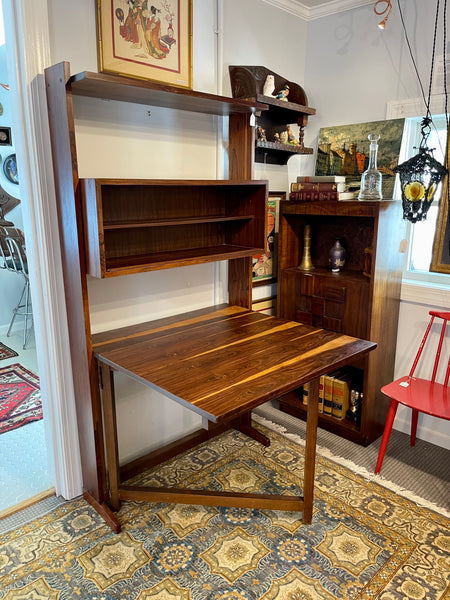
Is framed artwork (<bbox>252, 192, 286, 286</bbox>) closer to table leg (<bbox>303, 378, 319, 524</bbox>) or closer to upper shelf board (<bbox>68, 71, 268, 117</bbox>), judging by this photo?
upper shelf board (<bbox>68, 71, 268, 117</bbox>)

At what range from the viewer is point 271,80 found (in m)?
2.53

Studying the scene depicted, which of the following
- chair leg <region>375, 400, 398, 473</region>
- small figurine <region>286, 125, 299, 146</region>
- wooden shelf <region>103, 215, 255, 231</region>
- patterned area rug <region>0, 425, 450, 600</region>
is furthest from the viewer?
small figurine <region>286, 125, 299, 146</region>

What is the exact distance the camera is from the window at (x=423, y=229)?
95.5 inches

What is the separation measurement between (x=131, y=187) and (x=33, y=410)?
68.0 inches

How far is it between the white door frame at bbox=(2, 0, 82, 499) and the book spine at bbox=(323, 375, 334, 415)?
1.44m

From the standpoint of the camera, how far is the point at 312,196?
8.53 feet

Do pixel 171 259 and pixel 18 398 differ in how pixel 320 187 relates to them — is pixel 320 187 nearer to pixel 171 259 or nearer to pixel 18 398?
pixel 171 259

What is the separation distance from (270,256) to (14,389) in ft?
6.67

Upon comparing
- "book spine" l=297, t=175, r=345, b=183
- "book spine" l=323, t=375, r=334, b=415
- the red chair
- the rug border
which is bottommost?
the rug border

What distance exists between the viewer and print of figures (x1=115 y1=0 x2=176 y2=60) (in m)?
1.93

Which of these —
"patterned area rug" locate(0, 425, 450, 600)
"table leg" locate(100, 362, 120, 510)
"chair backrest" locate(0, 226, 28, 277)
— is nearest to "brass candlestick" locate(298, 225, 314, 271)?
"patterned area rug" locate(0, 425, 450, 600)

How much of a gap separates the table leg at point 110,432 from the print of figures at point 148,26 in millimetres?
1401

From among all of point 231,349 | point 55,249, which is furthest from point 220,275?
point 55,249

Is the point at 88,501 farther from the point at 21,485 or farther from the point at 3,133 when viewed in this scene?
the point at 3,133
